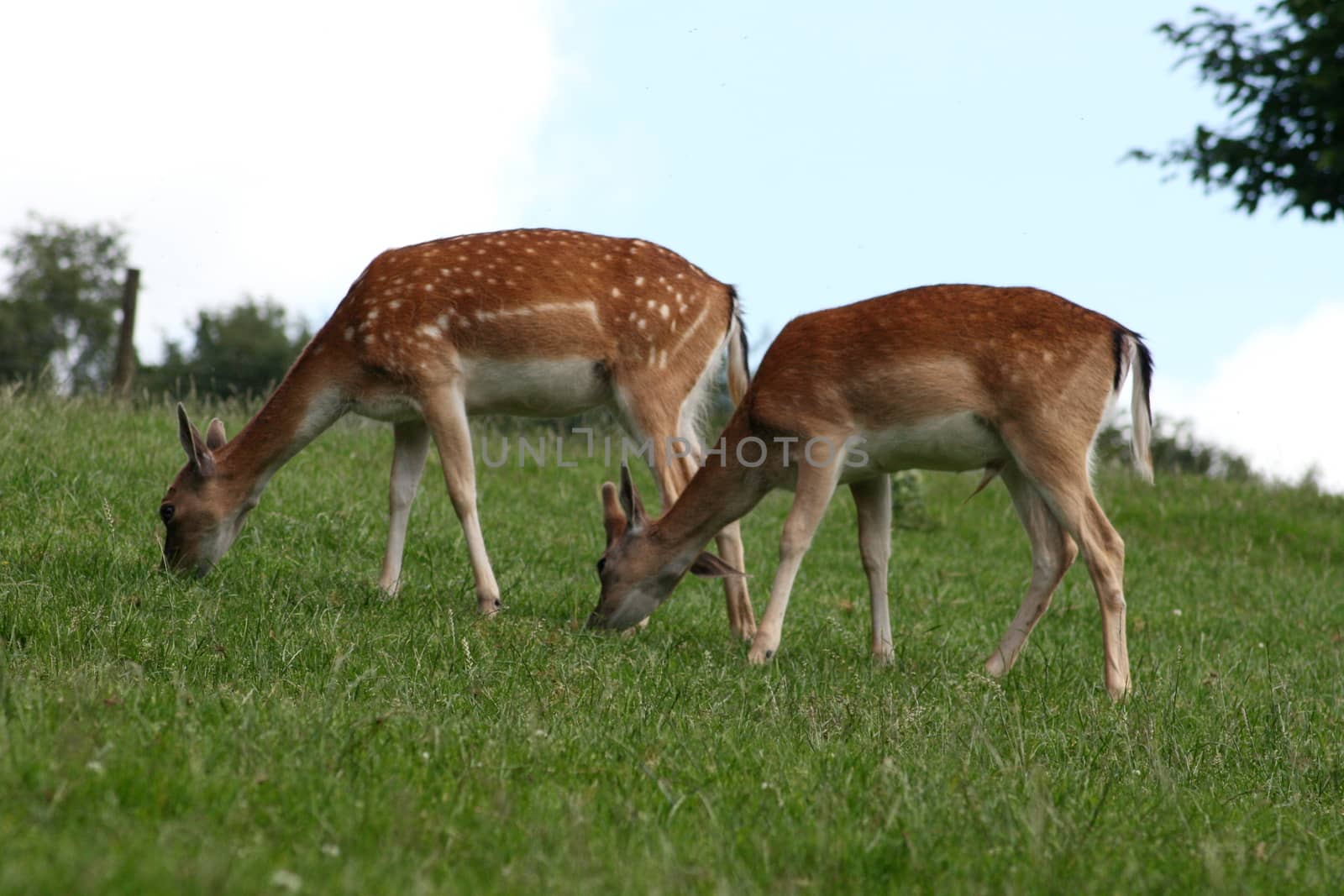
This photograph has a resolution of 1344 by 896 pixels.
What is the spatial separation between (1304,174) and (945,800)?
16.0 m

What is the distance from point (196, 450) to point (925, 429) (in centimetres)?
371

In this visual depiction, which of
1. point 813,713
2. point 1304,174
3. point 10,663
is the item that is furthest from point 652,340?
point 1304,174

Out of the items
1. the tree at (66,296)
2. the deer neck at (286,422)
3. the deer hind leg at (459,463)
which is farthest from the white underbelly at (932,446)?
the tree at (66,296)

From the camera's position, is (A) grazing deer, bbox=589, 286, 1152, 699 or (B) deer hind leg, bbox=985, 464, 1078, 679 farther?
(B) deer hind leg, bbox=985, 464, 1078, 679

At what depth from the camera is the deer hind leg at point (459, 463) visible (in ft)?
22.6

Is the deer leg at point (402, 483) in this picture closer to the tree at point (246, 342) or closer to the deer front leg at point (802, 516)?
the deer front leg at point (802, 516)

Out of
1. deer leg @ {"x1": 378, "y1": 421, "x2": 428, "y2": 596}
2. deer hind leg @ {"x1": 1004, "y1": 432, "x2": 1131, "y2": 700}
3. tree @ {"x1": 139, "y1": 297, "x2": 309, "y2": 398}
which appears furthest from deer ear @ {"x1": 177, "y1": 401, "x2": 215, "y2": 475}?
tree @ {"x1": 139, "y1": 297, "x2": 309, "y2": 398}

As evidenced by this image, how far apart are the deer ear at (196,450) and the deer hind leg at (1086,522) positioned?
4.06 m

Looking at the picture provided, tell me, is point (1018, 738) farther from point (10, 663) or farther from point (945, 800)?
point (10, 663)

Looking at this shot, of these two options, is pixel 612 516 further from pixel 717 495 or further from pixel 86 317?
pixel 86 317

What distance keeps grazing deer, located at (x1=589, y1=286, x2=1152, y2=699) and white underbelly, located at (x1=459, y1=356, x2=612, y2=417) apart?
83cm

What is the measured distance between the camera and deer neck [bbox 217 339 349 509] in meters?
7.18

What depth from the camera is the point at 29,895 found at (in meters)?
2.34

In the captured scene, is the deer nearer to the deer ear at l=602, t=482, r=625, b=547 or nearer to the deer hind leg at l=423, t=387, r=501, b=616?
the deer hind leg at l=423, t=387, r=501, b=616
